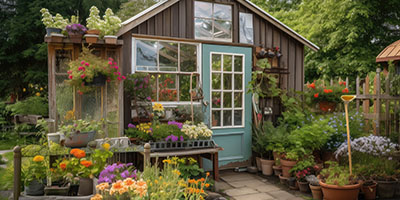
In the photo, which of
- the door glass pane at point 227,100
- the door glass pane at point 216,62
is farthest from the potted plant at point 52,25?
the door glass pane at point 227,100

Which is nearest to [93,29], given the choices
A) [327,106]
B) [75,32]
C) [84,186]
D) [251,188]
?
[75,32]

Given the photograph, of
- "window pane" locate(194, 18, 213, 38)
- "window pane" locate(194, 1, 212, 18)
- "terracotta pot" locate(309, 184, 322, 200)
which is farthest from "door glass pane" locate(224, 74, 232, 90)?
"terracotta pot" locate(309, 184, 322, 200)

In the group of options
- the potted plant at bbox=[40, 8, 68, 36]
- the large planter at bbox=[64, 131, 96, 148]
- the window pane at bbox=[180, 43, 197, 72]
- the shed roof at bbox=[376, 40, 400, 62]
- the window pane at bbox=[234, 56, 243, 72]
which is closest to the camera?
the large planter at bbox=[64, 131, 96, 148]

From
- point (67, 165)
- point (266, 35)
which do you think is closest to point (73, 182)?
point (67, 165)

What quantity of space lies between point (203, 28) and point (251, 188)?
301 centimetres

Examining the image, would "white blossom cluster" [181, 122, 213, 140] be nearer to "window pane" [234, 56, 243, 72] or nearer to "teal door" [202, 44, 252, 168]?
"teal door" [202, 44, 252, 168]

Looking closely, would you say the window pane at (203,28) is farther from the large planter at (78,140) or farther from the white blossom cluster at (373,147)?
the white blossom cluster at (373,147)

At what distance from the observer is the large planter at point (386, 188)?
4531 mm

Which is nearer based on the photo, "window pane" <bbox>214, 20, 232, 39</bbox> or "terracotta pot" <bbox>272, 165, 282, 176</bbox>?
"terracotta pot" <bbox>272, 165, 282, 176</bbox>

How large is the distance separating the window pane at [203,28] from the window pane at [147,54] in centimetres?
90

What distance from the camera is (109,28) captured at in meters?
4.76

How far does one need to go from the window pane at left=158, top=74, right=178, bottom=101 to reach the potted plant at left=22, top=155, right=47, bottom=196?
2.37m

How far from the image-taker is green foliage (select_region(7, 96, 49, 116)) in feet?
30.0

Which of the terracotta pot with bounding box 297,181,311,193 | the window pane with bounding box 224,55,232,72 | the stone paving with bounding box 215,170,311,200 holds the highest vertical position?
the window pane with bounding box 224,55,232,72
